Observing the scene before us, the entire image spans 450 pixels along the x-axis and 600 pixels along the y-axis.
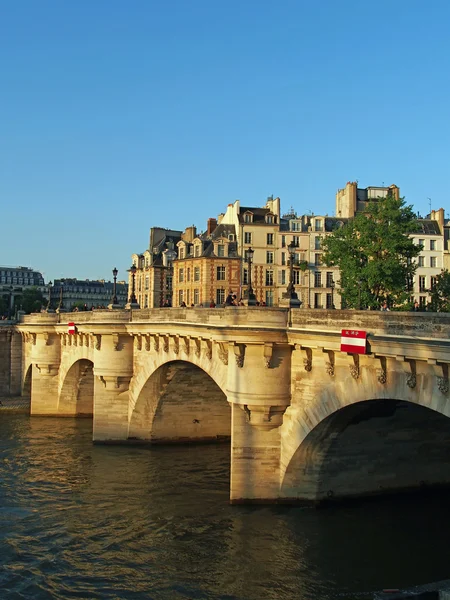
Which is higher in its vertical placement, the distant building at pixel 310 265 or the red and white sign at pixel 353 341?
the distant building at pixel 310 265

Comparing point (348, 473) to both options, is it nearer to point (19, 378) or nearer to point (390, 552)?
point (390, 552)

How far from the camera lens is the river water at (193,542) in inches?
797

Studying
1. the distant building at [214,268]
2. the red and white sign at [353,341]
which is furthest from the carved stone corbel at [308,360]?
the distant building at [214,268]

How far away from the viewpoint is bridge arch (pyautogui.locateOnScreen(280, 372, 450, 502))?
23234 millimetres

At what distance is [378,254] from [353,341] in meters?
34.8

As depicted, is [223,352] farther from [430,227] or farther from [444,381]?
[430,227]

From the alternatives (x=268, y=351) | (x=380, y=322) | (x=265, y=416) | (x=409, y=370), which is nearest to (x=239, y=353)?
(x=268, y=351)

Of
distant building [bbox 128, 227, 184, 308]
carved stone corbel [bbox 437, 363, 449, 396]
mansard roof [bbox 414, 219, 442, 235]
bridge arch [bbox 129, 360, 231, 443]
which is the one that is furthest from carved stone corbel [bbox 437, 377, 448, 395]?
distant building [bbox 128, 227, 184, 308]

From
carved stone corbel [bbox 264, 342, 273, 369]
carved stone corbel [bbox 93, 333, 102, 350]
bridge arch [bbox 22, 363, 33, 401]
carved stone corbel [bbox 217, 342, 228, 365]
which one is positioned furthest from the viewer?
bridge arch [bbox 22, 363, 33, 401]

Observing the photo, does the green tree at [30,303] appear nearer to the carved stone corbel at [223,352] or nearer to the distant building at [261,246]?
the distant building at [261,246]

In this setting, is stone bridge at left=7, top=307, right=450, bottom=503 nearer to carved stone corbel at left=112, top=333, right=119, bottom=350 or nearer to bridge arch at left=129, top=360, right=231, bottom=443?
bridge arch at left=129, top=360, right=231, bottom=443

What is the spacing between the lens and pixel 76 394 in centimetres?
5253

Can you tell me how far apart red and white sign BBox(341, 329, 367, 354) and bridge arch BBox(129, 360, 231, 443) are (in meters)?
19.2

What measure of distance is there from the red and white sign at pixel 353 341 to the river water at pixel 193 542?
6556mm
